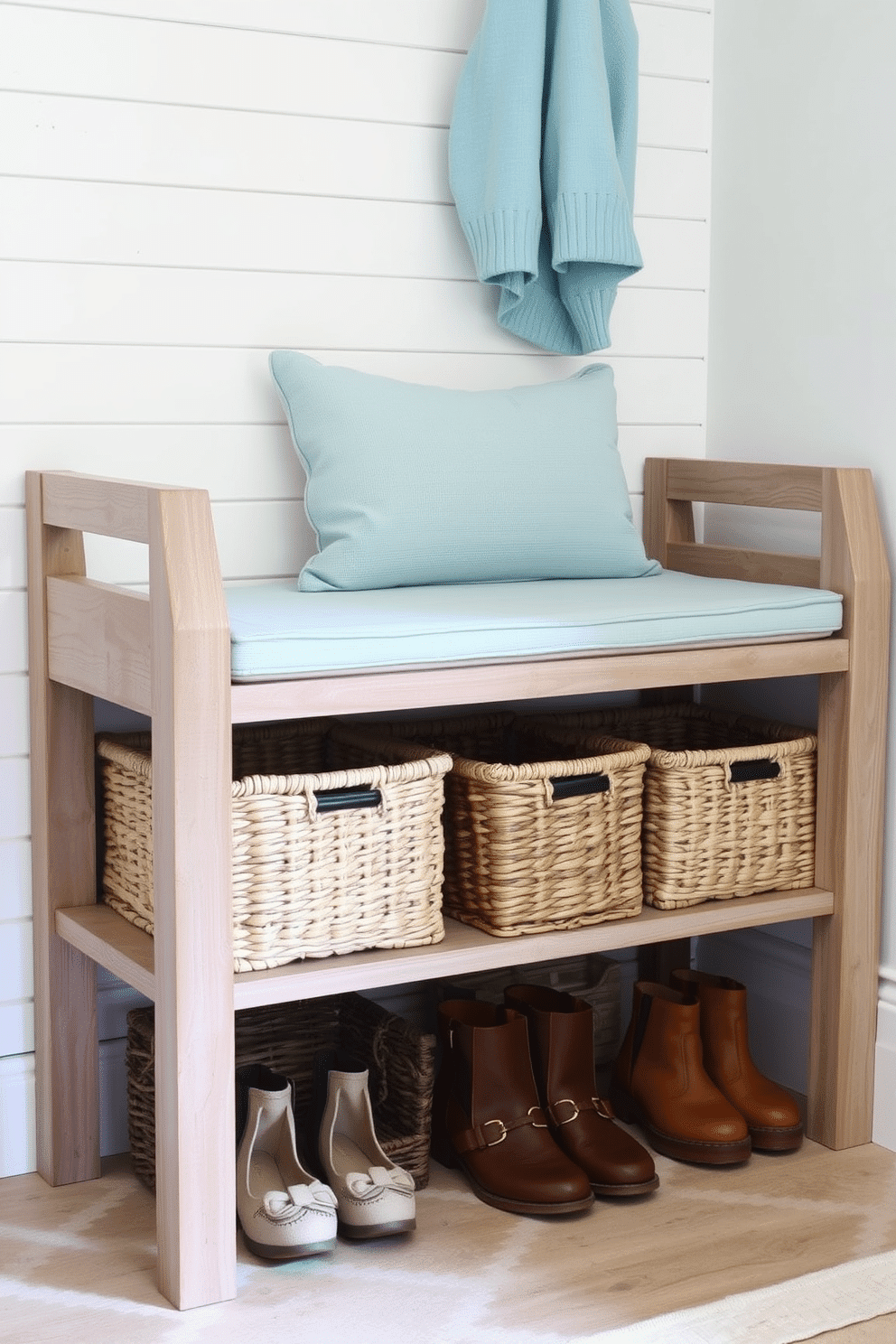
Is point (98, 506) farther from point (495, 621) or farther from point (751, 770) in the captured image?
point (751, 770)

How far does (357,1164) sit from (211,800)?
0.53m

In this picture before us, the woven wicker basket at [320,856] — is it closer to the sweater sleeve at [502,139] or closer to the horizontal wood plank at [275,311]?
the horizontal wood plank at [275,311]

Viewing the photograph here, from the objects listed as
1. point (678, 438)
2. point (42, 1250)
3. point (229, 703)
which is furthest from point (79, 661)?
point (678, 438)

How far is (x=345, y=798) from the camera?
157cm

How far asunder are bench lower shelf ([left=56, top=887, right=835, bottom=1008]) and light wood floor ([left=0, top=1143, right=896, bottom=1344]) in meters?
0.30

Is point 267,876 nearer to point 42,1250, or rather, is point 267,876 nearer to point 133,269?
point 42,1250

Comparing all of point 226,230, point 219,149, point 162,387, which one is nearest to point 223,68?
point 219,149

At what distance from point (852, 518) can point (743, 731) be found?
0.37 meters

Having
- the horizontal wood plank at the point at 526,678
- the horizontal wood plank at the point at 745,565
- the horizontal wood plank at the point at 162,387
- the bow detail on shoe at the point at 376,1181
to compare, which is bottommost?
the bow detail on shoe at the point at 376,1181

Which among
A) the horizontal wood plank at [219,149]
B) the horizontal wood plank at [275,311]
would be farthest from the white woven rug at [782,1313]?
the horizontal wood plank at [219,149]

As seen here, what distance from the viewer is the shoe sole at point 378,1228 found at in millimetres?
1620

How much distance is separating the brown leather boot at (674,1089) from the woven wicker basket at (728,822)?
0.17 metres

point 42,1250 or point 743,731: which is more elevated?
point 743,731

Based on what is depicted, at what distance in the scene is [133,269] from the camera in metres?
1.85
